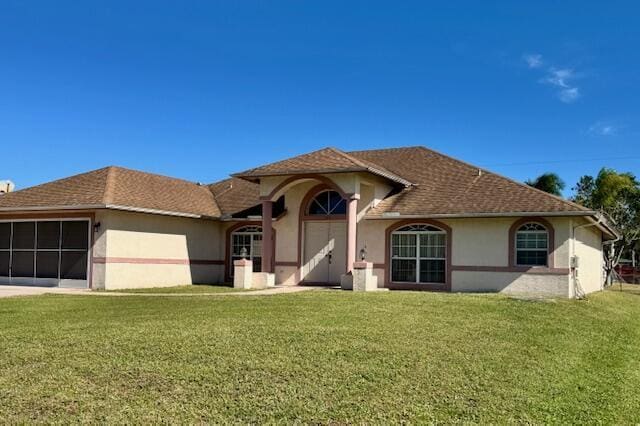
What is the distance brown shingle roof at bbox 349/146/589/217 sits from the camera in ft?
65.3

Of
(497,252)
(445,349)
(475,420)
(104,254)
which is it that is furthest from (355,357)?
(104,254)

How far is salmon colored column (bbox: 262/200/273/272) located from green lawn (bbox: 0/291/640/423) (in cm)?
876

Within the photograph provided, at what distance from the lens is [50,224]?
72.6 feet

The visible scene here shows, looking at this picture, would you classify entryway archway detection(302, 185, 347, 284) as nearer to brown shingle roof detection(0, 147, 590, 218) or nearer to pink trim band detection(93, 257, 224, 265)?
brown shingle roof detection(0, 147, 590, 218)

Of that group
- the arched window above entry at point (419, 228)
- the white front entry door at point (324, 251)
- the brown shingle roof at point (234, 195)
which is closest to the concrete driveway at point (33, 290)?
the brown shingle roof at point (234, 195)

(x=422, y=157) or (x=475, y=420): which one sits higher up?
(x=422, y=157)

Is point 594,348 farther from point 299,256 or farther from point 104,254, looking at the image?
point 104,254

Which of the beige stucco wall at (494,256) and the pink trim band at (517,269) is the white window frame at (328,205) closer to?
the beige stucco wall at (494,256)

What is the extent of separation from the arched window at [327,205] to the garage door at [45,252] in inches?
320

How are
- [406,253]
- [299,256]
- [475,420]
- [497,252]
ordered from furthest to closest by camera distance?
[299,256]
[406,253]
[497,252]
[475,420]

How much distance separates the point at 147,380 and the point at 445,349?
4.61 m

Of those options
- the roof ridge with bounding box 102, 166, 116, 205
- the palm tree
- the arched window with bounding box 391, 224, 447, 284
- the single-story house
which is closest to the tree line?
the palm tree

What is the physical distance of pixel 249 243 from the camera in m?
25.5

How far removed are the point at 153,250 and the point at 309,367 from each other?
15277mm
